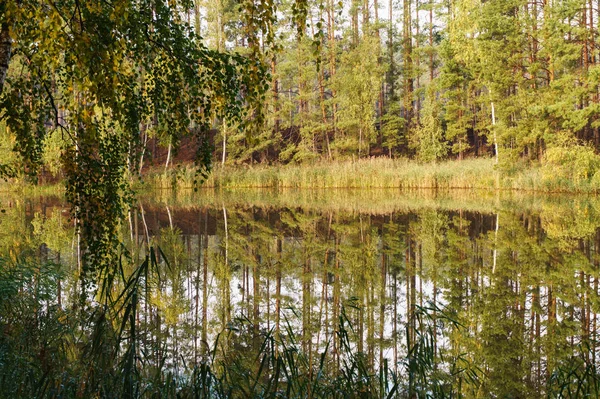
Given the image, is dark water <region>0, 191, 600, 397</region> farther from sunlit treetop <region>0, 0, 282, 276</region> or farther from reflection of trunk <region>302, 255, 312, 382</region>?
sunlit treetop <region>0, 0, 282, 276</region>

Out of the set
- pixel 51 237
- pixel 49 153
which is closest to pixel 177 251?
pixel 51 237

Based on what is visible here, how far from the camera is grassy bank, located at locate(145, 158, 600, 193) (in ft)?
74.3

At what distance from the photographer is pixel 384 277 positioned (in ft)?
27.8

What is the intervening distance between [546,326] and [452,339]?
3.81ft

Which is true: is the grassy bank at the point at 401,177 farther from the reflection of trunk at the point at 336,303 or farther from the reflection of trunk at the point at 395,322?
the reflection of trunk at the point at 395,322

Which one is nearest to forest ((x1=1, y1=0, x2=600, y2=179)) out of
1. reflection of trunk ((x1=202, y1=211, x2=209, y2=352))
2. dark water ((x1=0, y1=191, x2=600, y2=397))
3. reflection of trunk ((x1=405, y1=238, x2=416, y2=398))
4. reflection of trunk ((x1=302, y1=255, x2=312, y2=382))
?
dark water ((x1=0, y1=191, x2=600, y2=397))

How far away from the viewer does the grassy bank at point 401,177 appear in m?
22.7

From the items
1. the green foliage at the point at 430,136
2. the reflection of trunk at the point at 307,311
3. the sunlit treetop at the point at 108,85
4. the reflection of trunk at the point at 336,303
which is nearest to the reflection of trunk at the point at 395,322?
the reflection of trunk at the point at 336,303

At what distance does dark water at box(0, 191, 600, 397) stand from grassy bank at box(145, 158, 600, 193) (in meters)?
5.13

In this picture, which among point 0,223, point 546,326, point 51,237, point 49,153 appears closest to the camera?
point 546,326

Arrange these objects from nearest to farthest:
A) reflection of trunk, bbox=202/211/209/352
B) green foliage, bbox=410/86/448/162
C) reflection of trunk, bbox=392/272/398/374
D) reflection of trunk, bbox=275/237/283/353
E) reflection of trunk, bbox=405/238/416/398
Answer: reflection of trunk, bbox=392/272/398/374, reflection of trunk, bbox=405/238/416/398, reflection of trunk, bbox=202/211/209/352, reflection of trunk, bbox=275/237/283/353, green foliage, bbox=410/86/448/162

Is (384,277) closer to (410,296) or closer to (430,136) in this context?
(410,296)

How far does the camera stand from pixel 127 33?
458 cm

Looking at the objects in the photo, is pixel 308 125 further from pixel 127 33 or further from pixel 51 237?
pixel 127 33
